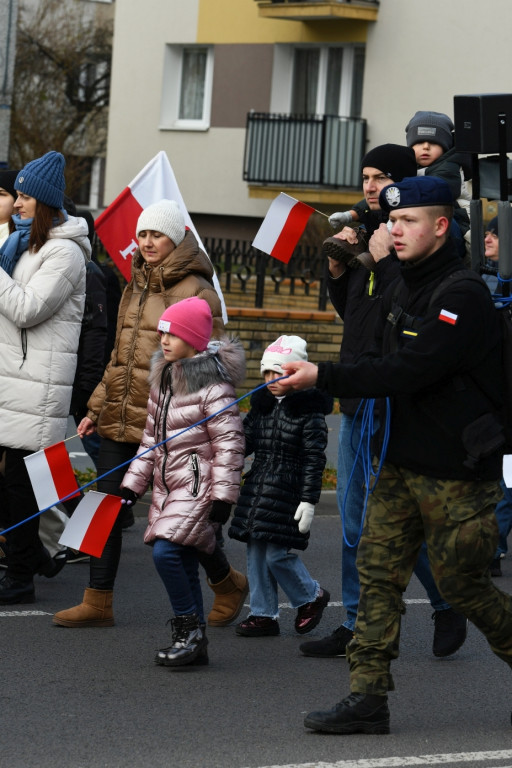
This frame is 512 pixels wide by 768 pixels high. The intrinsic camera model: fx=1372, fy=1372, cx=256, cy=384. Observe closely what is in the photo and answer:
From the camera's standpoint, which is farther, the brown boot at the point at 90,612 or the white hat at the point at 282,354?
the brown boot at the point at 90,612

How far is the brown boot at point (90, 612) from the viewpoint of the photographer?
21.4ft

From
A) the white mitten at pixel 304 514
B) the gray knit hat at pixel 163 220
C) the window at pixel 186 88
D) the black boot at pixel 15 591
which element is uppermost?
the window at pixel 186 88

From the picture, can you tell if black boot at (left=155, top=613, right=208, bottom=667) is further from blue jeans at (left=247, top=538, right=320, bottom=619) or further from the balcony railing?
the balcony railing

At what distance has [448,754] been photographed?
4910 mm

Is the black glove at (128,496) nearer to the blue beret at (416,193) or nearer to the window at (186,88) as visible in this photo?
the blue beret at (416,193)

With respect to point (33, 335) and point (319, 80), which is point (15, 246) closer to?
point (33, 335)

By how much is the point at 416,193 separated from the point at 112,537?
2428 millimetres

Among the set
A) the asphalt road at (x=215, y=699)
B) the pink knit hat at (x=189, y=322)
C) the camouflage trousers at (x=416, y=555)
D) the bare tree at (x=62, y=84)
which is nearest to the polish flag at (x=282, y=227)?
the pink knit hat at (x=189, y=322)

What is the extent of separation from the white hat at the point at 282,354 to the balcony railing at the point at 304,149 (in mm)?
17757

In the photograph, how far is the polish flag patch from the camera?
4.82 metres

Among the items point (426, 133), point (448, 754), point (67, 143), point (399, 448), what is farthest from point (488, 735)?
point (67, 143)

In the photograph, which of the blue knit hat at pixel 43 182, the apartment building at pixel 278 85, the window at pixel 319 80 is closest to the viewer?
the blue knit hat at pixel 43 182

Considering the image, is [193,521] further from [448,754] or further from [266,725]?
[448,754]

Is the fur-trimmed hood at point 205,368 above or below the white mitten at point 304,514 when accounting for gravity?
above
